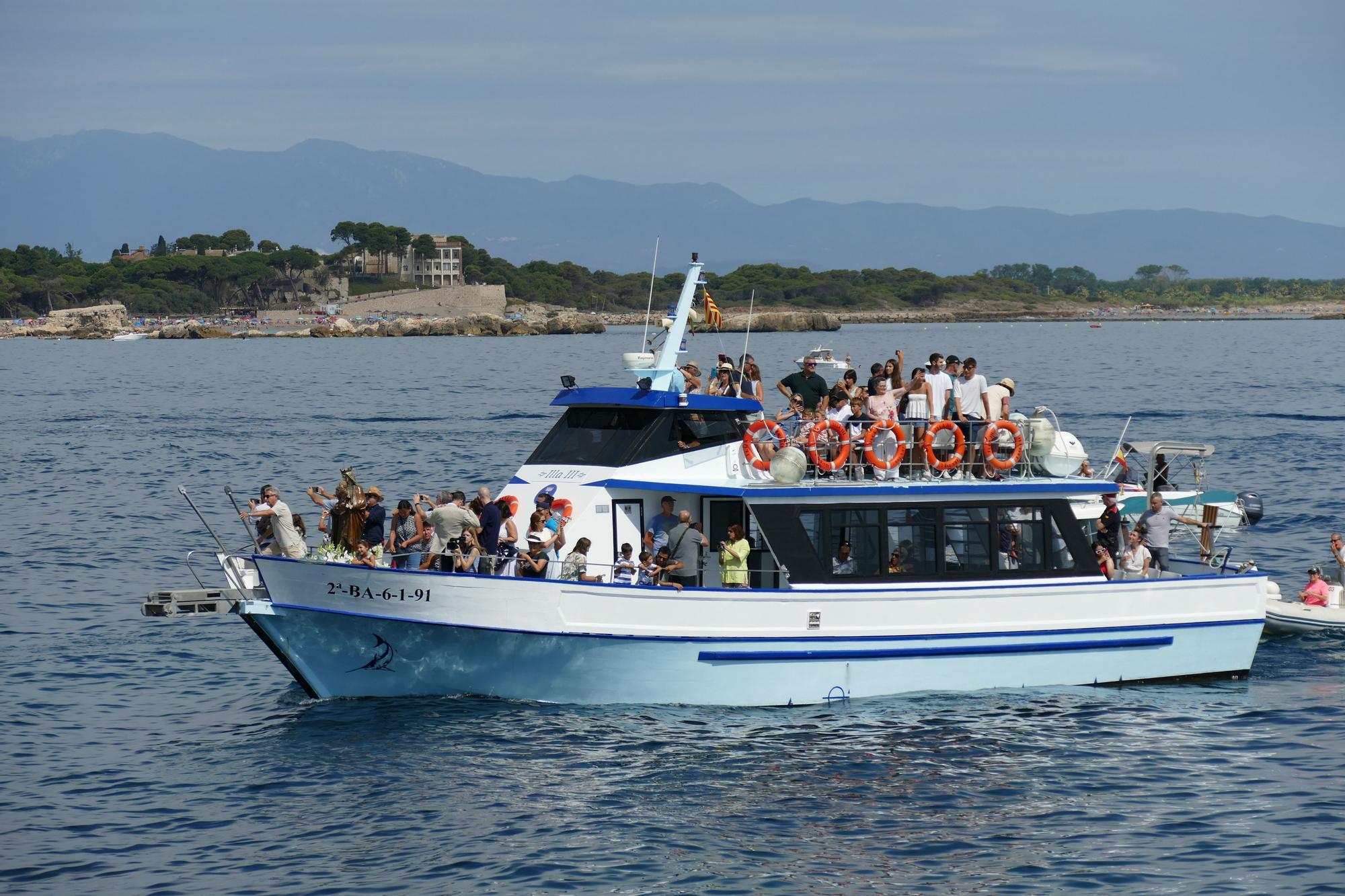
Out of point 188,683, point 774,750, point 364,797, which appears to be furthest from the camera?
point 188,683

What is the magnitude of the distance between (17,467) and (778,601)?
3700 cm

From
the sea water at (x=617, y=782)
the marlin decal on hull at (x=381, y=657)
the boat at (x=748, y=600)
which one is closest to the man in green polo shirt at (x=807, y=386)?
the boat at (x=748, y=600)

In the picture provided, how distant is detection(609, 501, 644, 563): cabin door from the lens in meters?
18.7

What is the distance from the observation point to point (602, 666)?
17.8 m

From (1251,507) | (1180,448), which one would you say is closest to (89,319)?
(1180,448)

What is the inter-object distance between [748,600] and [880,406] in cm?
339

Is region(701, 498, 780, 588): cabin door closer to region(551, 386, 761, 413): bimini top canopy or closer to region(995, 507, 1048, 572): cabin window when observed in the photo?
region(551, 386, 761, 413): bimini top canopy

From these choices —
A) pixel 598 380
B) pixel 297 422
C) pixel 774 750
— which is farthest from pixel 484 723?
pixel 598 380

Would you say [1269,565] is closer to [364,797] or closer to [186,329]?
[364,797]

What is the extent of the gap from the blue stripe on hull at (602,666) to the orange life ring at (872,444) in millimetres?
2275

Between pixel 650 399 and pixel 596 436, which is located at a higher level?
pixel 650 399

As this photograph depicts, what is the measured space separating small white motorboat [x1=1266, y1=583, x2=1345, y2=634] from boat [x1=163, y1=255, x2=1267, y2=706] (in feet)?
11.7

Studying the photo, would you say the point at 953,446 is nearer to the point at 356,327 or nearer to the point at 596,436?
the point at 596,436

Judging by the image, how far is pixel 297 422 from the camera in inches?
2408
